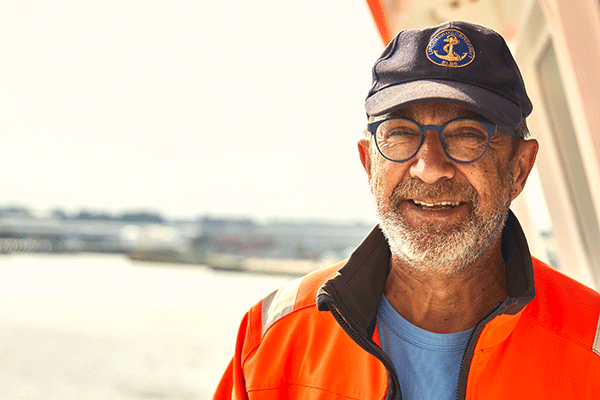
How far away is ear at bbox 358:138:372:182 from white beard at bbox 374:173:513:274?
17 centimetres

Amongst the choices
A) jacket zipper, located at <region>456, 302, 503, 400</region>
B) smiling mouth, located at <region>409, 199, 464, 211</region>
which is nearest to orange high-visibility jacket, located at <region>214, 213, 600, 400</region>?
jacket zipper, located at <region>456, 302, 503, 400</region>

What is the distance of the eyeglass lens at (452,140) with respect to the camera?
106 cm

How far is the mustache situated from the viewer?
105cm

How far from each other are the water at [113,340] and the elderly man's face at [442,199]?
539mm

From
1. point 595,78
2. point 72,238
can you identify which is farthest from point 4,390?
point 72,238

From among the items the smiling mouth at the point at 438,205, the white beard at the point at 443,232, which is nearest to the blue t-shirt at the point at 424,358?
the white beard at the point at 443,232

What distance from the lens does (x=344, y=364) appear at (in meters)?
1.13

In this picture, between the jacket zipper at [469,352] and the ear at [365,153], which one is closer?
the jacket zipper at [469,352]

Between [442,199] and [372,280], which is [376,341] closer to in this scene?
[372,280]

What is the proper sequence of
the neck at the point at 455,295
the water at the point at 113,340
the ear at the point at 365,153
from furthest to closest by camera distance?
the water at the point at 113,340, the ear at the point at 365,153, the neck at the point at 455,295

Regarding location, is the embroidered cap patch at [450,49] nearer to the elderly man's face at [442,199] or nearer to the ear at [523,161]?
the elderly man's face at [442,199]

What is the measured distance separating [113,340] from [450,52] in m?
14.3

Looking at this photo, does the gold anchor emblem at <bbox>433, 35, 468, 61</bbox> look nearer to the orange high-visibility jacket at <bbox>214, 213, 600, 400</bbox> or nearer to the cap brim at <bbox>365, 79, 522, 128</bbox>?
the cap brim at <bbox>365, 79, 522, 128</bbox>

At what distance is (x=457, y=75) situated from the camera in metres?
1.06
